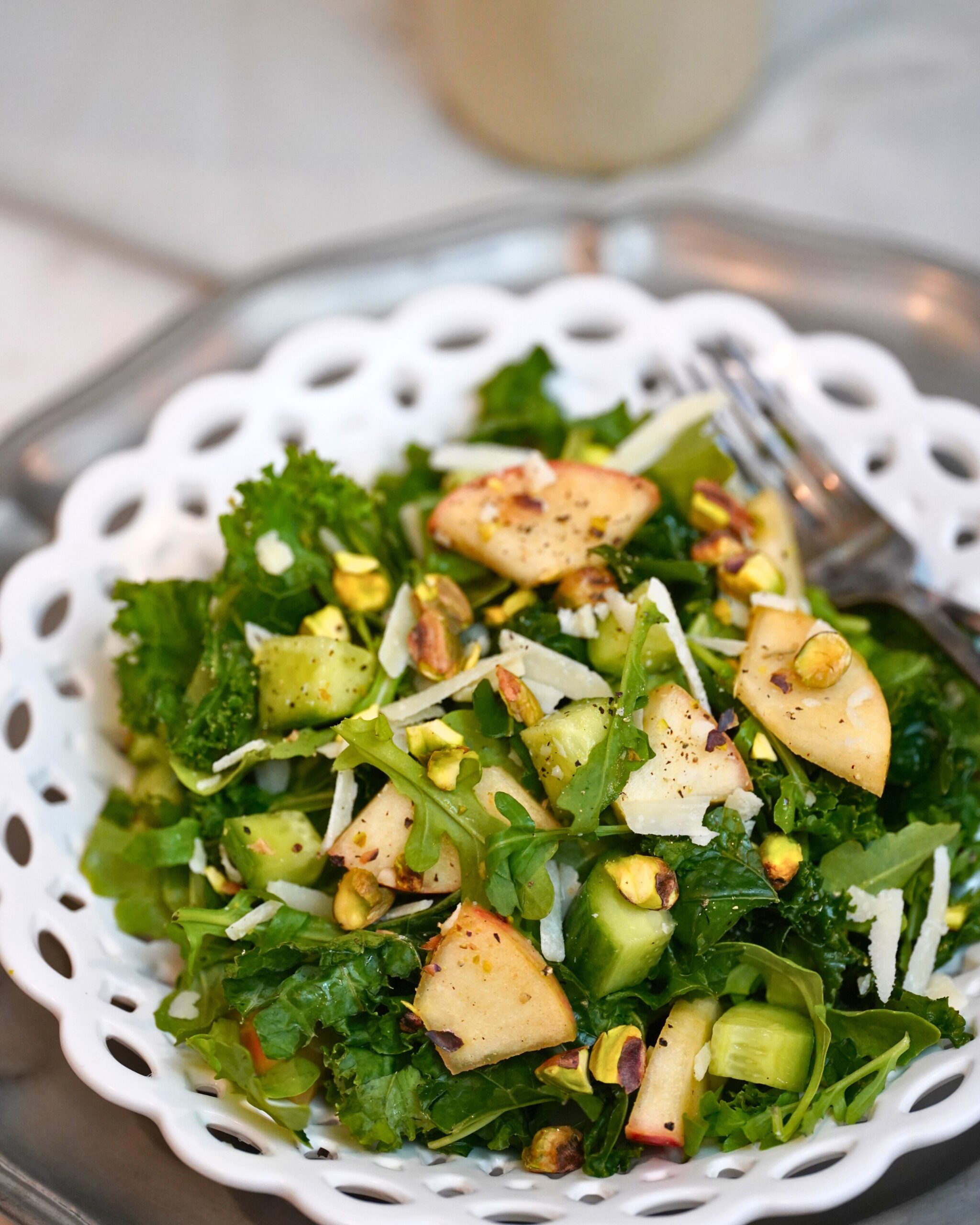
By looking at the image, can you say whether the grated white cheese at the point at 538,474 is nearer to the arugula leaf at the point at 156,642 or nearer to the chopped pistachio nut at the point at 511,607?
the chopped pistachio nut at the point at 511,607

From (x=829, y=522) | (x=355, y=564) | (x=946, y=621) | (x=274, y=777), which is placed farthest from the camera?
(x=829, y=522)

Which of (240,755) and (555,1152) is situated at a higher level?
(240,755)

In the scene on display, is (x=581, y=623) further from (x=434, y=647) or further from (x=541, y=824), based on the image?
(x=541, y=824)

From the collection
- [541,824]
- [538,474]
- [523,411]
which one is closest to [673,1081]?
[541,824]

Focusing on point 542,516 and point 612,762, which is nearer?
point 612,762

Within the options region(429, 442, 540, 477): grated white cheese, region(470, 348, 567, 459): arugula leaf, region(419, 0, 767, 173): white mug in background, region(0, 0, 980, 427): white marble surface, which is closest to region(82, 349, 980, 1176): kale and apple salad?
region(429, 442, 540, 477): grated white cheese

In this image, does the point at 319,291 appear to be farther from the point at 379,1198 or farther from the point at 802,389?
the point at 379,1198
